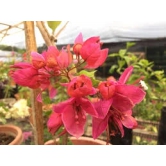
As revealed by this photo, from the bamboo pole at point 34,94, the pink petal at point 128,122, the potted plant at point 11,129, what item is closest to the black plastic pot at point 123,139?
the potted plant at point 11,129

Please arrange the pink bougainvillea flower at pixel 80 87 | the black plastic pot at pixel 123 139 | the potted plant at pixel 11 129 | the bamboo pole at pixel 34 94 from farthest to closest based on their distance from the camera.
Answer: the black plastic pot at pixel 123 139, the potted plant at pixel 11 129, the bamboo pole at pixel 34 94, the pink bougainvillea flower at pixel 80 87

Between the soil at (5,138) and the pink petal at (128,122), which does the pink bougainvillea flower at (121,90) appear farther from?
the soil at (5,138)

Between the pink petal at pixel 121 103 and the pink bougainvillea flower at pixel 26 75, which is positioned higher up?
the pink bougainvillea flower at pixel 26 75

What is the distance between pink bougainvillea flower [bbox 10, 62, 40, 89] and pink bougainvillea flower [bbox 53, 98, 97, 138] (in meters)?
0.07

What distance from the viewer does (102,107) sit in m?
0.23

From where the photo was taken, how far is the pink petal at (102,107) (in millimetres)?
230

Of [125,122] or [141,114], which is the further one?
[141,114]

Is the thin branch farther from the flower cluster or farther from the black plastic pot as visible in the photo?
the black plastic pot

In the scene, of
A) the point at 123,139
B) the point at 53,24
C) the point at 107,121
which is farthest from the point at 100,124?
the point at 123,139
